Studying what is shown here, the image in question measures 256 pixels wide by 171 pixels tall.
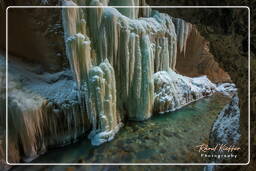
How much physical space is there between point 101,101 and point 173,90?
1.06 metres

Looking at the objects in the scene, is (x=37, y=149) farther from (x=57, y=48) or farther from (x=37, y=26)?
(x=37, y=26)

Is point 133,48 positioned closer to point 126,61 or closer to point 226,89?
point 126,61

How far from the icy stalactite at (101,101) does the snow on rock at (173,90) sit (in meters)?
0.64

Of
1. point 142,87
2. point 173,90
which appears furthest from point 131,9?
point 173,90

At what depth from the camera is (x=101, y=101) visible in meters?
1.76

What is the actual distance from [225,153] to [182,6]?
2.81 ft

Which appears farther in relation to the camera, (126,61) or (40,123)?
(126,61)

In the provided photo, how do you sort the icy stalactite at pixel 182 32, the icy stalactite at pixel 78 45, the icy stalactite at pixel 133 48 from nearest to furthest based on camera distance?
the icy stalactite at pixel 78 45, the icy stalactite at pixel 133 48, the icy stalactite at pixel 182 32

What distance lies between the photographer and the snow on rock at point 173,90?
7.16ft

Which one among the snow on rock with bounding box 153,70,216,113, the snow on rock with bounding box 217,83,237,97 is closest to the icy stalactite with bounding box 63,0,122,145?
the snow on rock with bounding box 153,70,216,113

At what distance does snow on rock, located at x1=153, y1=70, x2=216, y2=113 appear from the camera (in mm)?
2182

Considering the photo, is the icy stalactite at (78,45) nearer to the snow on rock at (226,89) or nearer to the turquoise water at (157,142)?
the turquoise water at (157,142)
